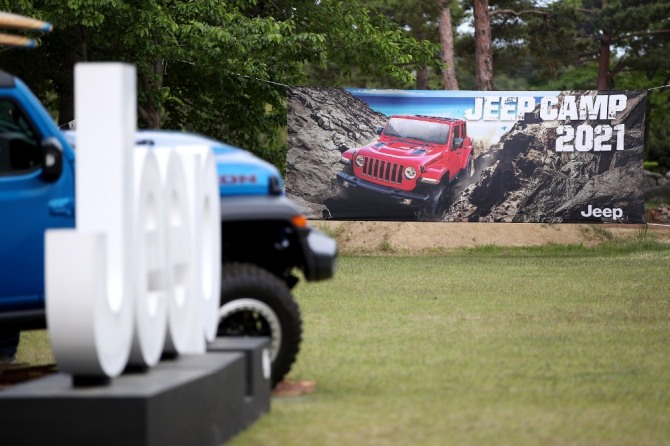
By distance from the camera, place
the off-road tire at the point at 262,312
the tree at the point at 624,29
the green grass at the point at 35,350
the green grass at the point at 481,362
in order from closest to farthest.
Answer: the green grass at the point at 481,362
the off-road tire at the point at 262,312
the green grass at the point at 35,350
the tree at the point at 624,29

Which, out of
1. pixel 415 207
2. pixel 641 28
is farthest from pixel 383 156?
pixel 641 28

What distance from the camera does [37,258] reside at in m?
8.66

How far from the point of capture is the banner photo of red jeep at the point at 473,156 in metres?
23.0

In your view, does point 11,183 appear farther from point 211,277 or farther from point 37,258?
point 211,277

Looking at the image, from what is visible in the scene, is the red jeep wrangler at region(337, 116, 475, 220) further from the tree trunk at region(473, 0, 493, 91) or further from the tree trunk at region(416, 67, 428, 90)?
the tree trunk at region(416, 67, 428, 90)

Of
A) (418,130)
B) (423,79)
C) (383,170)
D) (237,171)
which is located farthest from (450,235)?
(423,79)

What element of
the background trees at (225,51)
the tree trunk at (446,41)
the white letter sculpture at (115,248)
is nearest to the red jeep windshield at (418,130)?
the background trees at (225,51)

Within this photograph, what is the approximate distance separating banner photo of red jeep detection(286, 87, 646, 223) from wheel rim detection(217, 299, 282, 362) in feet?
47.9

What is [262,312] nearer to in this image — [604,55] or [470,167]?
[470,167]

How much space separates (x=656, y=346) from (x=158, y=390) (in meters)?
6.05

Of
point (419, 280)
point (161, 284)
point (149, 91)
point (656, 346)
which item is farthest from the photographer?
point (149, 91)

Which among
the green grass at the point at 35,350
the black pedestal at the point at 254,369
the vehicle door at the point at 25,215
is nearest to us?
the black pedestal at the point at 254,369

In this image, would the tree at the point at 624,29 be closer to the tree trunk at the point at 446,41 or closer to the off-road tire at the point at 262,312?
the tree trunk at the point at 446,41

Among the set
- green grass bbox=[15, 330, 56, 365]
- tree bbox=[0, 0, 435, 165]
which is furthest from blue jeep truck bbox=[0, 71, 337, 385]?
tree bbox=[0, 0, 435, 165]
